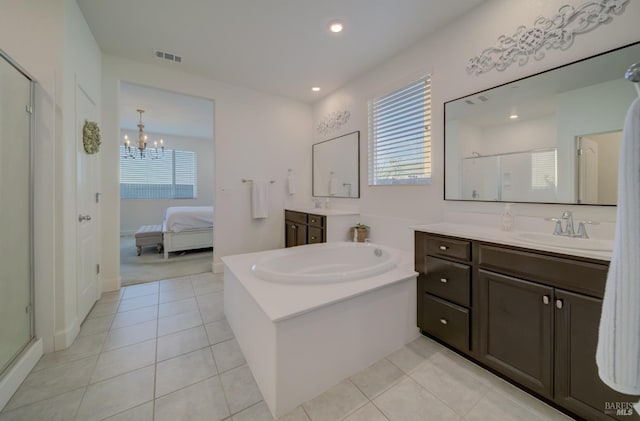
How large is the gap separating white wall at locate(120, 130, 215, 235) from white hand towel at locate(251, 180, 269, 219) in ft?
12.7

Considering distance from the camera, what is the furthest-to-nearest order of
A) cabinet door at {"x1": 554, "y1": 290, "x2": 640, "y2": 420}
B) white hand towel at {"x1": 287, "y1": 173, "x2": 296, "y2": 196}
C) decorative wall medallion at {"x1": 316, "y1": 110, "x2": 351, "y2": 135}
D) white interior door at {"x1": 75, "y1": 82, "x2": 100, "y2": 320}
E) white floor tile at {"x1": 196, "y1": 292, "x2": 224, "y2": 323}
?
white hand towel at {"x1": 287, "y1": 173, "x2": 296, "y2": 196}, decorative wall medallion at {"x1": 316, "y1": 110, "x2": 351, "y2": 135}, white floor tile at {"x1": 196, "y1": 292, "x2": 224, "y2": 323}, white interior door at {"x1": 75, "y1": 82, "x2": 100, "y2": 320}, cabinet door at {"x1": 554, "y1": 290, "x2": 640, "y2": 420}

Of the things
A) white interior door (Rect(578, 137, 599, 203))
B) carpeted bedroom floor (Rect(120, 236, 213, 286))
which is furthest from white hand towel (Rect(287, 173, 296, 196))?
white interior door (Rect(578, 137, 599, 203))

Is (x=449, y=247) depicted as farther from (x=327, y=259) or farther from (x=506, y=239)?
(x=327, y=259)

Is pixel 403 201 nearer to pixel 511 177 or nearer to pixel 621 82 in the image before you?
pixel 511 177

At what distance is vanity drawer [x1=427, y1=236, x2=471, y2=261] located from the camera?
5.32 feet

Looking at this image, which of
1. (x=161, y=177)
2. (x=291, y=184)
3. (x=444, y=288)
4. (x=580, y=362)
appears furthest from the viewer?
(x=161, y=177)

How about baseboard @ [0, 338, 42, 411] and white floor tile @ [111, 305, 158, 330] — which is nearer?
baseboard @ [0, 338, 42, 411]

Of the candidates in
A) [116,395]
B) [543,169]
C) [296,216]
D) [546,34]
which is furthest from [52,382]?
[546,34]

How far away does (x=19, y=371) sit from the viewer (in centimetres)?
144

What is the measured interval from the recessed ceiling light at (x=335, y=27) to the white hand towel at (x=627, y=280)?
2241 millimetres

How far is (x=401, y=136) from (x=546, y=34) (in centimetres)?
126

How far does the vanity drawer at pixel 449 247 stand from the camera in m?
1.62

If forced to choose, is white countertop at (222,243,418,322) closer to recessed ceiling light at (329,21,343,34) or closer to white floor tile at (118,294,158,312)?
white floor tile at (118,294,158,312)

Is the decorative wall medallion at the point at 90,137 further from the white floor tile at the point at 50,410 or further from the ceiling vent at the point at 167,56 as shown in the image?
the white floor tile at the point at 50,410
